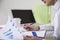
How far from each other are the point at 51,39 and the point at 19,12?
1.52 metres


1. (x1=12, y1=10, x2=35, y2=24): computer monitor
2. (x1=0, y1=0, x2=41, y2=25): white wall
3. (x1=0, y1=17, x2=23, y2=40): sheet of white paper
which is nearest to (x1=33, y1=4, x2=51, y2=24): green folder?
(x1=12, y1=10, x2=35, y2=24): computer monitor

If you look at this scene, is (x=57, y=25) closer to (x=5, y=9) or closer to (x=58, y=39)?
(x=58, y=39)

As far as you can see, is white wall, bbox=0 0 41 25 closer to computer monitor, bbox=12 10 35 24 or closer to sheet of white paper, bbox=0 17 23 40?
computer monitor, bbox=12 10 35 24

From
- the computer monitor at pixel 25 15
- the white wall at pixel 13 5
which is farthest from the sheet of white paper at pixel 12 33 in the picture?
the white wall at pixel 13 5

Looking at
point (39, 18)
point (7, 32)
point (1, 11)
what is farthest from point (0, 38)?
point (1, 11)

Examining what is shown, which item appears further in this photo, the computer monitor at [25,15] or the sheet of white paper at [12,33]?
the computer monitor at [25,15]

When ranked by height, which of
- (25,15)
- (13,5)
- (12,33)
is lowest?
(25,15)

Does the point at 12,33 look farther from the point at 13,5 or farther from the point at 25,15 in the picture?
the point at 13,5

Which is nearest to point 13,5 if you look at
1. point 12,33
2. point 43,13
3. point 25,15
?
point 25,15

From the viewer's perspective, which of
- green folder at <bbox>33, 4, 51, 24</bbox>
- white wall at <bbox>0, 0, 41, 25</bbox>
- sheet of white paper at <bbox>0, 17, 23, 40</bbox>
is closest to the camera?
sheet of white paper at <bbox>0, 17, 23, 40</bbox>

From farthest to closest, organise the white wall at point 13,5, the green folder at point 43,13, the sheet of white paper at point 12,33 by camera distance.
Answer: the white wall at point 13,5 → the green folder at point 43,13 → the sheet of white paper at point 12,33

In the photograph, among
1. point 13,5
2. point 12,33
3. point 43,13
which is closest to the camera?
point 12,33

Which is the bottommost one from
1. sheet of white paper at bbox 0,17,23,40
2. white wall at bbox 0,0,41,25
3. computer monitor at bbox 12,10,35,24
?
computer monitor at bbox 12,10,35,24

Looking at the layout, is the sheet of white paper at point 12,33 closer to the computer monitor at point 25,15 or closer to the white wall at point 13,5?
the computer monitor at point 25,15
